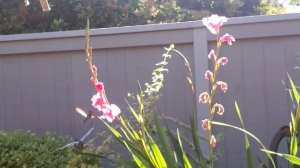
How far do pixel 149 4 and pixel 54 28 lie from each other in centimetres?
156

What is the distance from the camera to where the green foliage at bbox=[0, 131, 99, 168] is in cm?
497

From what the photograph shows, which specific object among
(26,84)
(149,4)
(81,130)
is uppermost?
(149,4)

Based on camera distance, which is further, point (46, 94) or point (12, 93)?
point (12, 93)

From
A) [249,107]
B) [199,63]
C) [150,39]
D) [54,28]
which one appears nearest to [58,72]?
[150,39]

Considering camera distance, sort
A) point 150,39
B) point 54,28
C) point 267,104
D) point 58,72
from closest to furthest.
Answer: point 267,104 < point 150,39 < point 58,72 < point 54,28

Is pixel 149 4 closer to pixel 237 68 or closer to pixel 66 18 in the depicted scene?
pixel 66 18

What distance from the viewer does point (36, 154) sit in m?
5.04

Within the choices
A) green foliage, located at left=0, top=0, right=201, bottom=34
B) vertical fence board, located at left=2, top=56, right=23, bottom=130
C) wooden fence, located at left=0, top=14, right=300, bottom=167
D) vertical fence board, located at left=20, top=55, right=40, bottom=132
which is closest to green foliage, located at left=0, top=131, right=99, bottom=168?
wooden fence, located at left=0, top=14, right=300, bottom=167

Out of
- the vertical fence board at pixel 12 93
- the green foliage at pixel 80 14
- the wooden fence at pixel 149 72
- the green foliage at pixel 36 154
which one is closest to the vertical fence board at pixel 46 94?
the wooden fence at pixel 149 72

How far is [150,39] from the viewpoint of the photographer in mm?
5707

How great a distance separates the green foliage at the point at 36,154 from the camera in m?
4.97

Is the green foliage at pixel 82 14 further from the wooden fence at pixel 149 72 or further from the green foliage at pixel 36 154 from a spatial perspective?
the green foliage at pixel 36 154

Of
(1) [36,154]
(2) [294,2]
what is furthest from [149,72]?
(2) [294,2]

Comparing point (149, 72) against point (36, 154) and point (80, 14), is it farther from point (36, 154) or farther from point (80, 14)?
point (80, 14)
